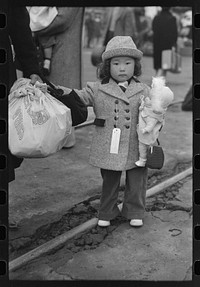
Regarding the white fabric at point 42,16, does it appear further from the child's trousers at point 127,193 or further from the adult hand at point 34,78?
the child's trousers at point 127,193

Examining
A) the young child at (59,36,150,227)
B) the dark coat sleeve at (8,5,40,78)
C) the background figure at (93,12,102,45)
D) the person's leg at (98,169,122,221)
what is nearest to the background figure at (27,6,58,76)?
the dark coat sleeve at (8,5,40,78)

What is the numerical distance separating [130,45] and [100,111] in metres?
0.42

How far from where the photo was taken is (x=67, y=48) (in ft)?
12.6

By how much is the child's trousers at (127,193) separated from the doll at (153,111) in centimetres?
27

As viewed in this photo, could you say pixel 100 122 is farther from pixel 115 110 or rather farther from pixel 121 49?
pixel 121 49

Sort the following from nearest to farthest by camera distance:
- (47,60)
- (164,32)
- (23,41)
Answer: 1. (23,41)
2. (47,60)
3. (164,32)

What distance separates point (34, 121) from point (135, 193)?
0.97m

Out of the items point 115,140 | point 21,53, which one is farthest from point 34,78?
point 115,140

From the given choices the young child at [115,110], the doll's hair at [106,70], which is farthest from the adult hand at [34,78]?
the doll's hair at [106,70]

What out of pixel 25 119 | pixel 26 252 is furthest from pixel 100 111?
pixel 26 252

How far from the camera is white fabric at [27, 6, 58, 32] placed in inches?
127

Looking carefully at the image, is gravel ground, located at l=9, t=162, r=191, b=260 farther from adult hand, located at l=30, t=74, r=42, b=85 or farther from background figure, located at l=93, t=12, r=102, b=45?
background figure, located at l=93, t=12, r=102, b=45

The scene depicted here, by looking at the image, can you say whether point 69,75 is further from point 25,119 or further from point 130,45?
point 25,119

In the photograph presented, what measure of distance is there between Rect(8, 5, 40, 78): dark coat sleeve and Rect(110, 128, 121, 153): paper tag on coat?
53cm
